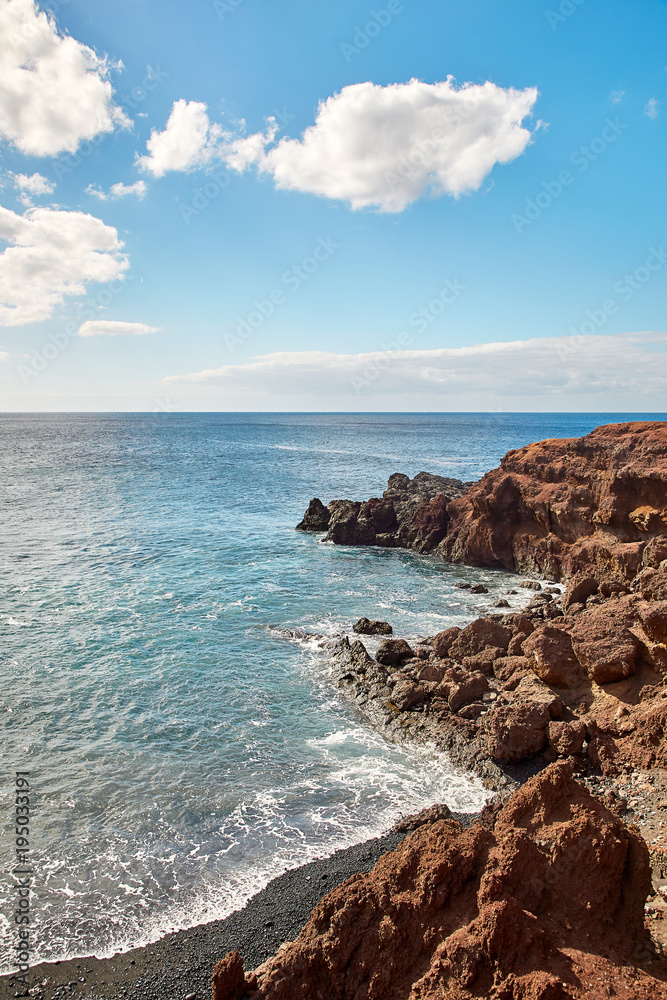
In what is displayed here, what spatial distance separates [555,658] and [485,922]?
11231 mm

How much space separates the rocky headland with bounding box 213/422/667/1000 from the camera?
22.7 feet

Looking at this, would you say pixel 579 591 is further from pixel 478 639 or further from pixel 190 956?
pixel 190 956

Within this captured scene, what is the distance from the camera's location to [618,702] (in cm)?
1519

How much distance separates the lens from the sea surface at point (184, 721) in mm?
12203

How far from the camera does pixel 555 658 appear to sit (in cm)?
1692

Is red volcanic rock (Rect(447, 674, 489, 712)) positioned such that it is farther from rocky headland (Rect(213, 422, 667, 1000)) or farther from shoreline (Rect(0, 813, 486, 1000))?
shoreline (Rect(0, 813, 486, 1000))

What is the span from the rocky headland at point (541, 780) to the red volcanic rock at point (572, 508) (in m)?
0.12

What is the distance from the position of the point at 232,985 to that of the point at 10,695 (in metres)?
14.9

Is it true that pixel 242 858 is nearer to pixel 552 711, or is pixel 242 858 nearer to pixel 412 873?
pixel 412 873

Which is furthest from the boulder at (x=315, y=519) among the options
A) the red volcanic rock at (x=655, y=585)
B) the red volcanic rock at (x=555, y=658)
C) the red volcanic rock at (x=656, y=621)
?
the red volcanic rock at (x=656, y=621)

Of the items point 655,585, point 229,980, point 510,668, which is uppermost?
point 655,585

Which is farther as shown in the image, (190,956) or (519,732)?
(519,732)

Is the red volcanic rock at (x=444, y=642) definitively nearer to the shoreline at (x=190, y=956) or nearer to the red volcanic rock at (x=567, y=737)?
the red volcanic rock at (x=567, y=737)

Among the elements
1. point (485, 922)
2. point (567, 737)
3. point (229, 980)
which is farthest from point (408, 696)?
point (485, 922)
